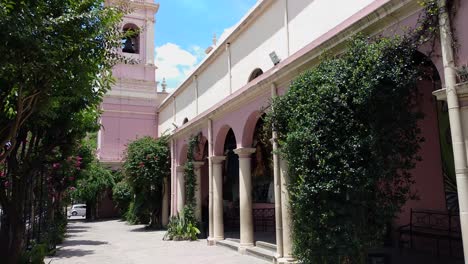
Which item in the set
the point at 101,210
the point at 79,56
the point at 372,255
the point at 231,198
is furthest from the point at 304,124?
the point at 101,210

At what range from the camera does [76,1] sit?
514 cm

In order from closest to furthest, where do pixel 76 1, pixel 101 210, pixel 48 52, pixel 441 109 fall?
pixel 48 52, pixel 76 1, pixel 441 109, pixel 101 210

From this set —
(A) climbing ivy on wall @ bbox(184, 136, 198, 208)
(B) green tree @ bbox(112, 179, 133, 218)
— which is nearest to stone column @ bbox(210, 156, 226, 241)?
(A) climbing ivy on wall @ bbox(184, 136, 198, 208)

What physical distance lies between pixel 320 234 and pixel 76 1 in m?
5.00

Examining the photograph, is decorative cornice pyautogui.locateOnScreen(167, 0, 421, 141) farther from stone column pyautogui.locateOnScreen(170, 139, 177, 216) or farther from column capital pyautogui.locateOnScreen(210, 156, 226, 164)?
stone column pyautogui.locateOnScreen(170, 139, 177, 216)

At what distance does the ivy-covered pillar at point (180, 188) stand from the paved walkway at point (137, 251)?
1.55 metres

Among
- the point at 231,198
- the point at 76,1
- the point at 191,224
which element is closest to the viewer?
the point at 76,1

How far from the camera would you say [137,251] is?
43.4ft

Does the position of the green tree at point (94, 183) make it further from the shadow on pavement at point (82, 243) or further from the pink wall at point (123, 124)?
the shadow on pavement at point (82, 243)

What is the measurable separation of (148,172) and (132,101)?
8.54 metres

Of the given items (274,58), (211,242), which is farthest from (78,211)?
(274,58)

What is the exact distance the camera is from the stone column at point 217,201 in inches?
553

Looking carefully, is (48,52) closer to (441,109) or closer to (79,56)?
(79,56)

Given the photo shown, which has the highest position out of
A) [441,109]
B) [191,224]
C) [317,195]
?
[441,109]
